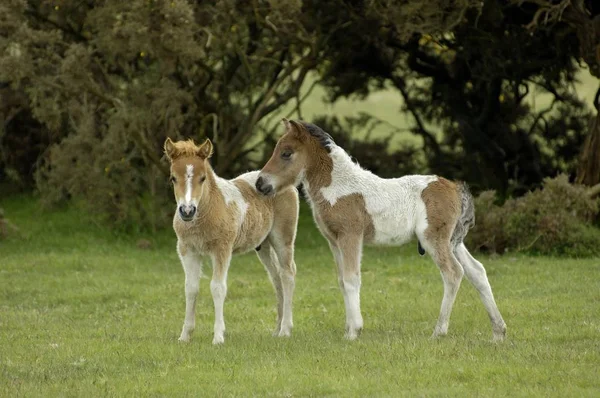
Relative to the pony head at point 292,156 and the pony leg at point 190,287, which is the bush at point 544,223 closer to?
the pony head at point 292,156

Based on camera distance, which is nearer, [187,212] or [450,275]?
[187,212]

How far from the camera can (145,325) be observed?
42.0 ft

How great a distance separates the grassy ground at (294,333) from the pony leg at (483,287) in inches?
9.6

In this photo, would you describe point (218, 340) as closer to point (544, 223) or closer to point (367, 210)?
point (367, 210)

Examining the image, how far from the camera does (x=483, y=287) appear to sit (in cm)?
1064

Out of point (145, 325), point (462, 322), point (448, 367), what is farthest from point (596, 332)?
point (145, 325)

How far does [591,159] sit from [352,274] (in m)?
10.7

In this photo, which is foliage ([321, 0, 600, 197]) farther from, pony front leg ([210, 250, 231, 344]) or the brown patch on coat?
pony front leg ([210, 250, 231, 344])

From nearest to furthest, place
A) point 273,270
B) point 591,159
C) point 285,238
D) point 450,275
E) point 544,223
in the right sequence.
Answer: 1. point 450,275
2. point 285,238
3. point 273,270
4. point 544,223
5. point 591,159

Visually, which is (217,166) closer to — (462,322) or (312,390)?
(462,322)

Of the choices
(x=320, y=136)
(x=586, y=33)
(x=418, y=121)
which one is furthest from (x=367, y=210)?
(x=418, y=121)

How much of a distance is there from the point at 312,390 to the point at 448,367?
1.33m

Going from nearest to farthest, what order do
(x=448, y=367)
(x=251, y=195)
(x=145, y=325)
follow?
1. (x=448, y=367)
2. (x=251, y=195)
3. (x=145, y=325)

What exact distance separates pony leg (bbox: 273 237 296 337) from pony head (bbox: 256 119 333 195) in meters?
1.07
